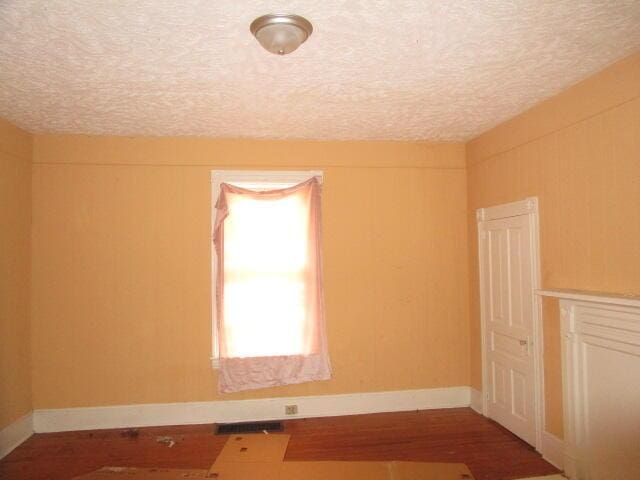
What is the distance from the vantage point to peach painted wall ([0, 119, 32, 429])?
11.0 ft

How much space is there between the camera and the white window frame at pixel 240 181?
12.9 ft

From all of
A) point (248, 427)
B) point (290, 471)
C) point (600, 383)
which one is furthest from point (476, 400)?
point (248, 427)

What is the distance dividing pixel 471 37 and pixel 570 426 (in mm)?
2744

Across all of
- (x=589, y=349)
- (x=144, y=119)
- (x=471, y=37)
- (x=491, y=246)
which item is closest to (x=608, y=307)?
(x=589, y=349)

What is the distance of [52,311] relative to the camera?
3.76 metres

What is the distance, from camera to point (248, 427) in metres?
3.75

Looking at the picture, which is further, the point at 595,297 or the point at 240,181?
the point at 240,181

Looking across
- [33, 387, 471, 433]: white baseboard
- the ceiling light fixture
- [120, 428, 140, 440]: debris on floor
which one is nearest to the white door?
[33, 387, 471, 433]: white baseboard

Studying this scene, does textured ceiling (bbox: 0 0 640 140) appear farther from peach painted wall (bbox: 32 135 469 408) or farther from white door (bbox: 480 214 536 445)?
white door (bbox: 480 214 536 445)

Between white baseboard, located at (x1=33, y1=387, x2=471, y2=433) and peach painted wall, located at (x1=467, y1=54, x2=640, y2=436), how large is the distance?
4.26ft

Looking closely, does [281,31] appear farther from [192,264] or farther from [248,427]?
[248,427]

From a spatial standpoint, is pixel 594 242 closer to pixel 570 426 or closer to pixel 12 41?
pixel 570 426

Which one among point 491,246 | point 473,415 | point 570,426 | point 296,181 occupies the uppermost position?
point 296,181

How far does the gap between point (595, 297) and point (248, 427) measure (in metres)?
3.10
